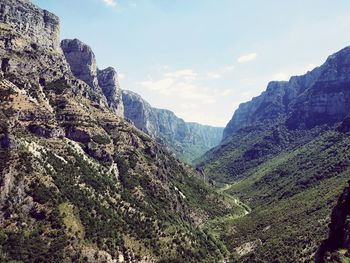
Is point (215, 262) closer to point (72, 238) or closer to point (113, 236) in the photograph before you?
point (113, 236)

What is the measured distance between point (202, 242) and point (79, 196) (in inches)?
2202

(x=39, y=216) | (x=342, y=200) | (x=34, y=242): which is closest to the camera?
(x=342, y=200)

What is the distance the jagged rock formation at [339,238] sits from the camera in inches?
3519

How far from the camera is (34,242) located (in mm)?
147250

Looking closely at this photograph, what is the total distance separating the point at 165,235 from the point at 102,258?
115ft

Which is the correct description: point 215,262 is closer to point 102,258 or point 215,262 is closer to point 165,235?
point 165,235

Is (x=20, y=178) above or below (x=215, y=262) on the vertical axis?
above

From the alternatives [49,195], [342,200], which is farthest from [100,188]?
[342,200]

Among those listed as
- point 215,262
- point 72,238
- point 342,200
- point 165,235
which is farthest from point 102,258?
point 342,200

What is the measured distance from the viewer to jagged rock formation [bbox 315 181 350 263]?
89375 millimetres

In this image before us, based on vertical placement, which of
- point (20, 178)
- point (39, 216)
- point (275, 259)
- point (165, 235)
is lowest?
point (275, 259)

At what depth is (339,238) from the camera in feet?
320

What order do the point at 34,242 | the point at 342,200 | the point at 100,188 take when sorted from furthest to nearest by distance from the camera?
the point at 100,188, the point at 34,242, the point at 342,200

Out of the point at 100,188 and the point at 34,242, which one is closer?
the point at 34,242
